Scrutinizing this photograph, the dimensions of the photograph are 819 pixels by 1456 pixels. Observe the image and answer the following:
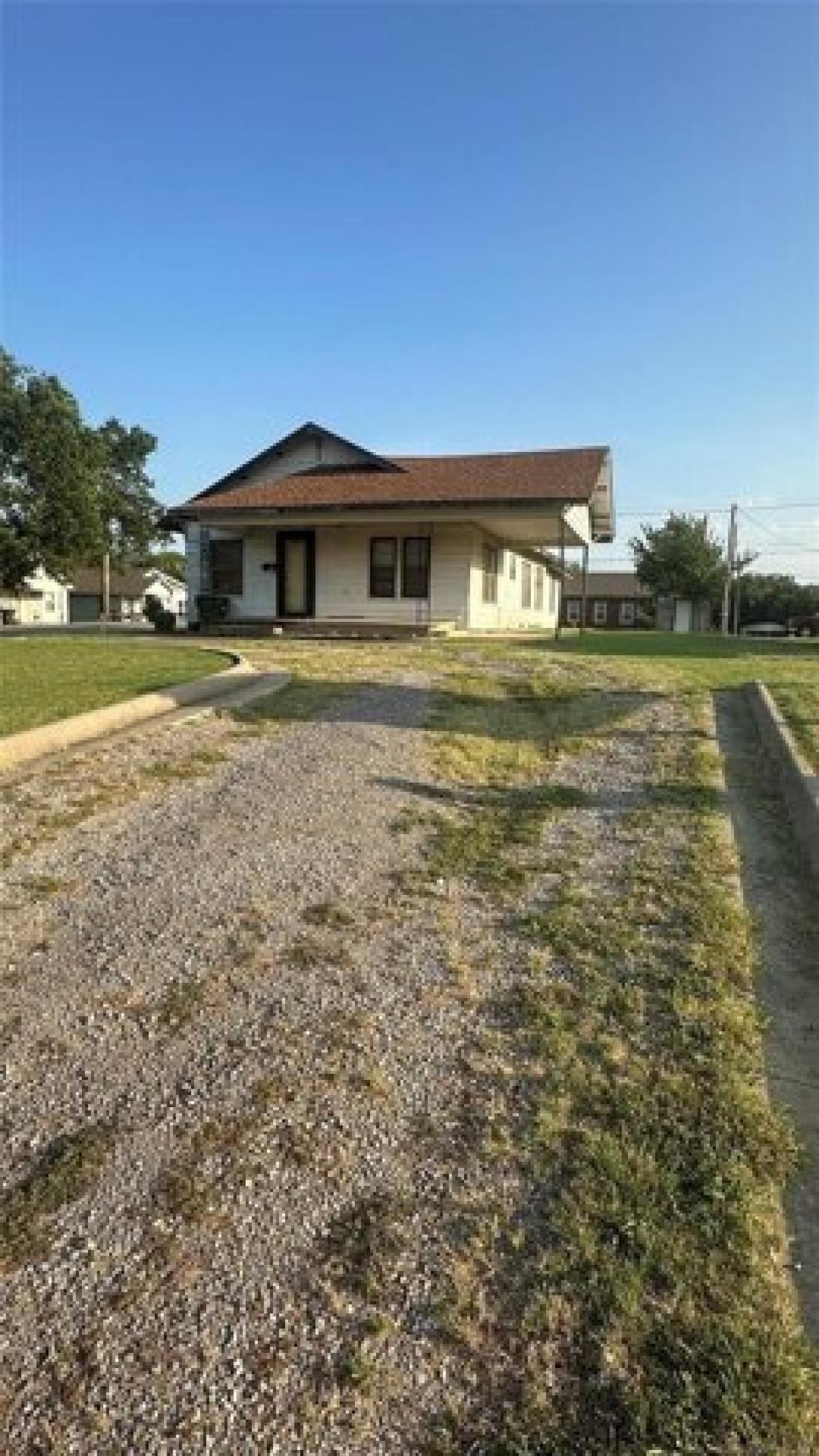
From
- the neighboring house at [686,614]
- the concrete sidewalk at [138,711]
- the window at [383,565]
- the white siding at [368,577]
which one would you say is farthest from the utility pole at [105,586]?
the neighboring house at [686,614]

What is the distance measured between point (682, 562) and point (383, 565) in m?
35.3

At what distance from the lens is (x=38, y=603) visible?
2486 inches

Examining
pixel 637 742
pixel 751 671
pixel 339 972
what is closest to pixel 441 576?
pixel 751 671

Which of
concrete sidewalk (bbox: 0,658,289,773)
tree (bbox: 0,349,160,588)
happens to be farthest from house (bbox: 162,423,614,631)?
tree (bbox: 0,349,160,588)

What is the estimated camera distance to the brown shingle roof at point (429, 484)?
60.1ft

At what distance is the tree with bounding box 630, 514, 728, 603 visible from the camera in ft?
169

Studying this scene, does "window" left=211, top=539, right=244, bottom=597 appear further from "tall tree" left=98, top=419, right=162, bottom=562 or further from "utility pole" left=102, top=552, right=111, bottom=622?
"tall tree" left=98, top=419, right=162, bottom=562

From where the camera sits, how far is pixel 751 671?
12.8m

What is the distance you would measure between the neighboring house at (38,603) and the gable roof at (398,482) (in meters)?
37.4

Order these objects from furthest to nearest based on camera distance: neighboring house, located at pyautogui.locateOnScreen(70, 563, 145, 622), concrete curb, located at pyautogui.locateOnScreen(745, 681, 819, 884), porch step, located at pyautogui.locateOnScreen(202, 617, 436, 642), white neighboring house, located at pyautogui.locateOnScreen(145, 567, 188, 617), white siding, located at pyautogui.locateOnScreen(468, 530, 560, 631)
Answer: white neighboring house, located at pyautogui.locateOnScreen(145, 567, 188, 617) → neighboring house, located at pyautogui.locateOnScreen(70, 563, 145, 622) → white siding, located at pyautogui.locateOnScreen(468, 530, 560, 631) → porch step, located at pyautogui.locateOnScreen(202, 617, 436, 642) → concrete curb, located at pyautogui.locateOnScreen(745, 681, 819, 884)

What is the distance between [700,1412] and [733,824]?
3.98 metres

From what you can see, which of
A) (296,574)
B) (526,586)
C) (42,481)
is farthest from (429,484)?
(42,481)

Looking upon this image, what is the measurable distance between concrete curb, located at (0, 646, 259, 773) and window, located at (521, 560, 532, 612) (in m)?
17.3

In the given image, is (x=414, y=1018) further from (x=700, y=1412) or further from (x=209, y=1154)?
(x=700, y=1412)
